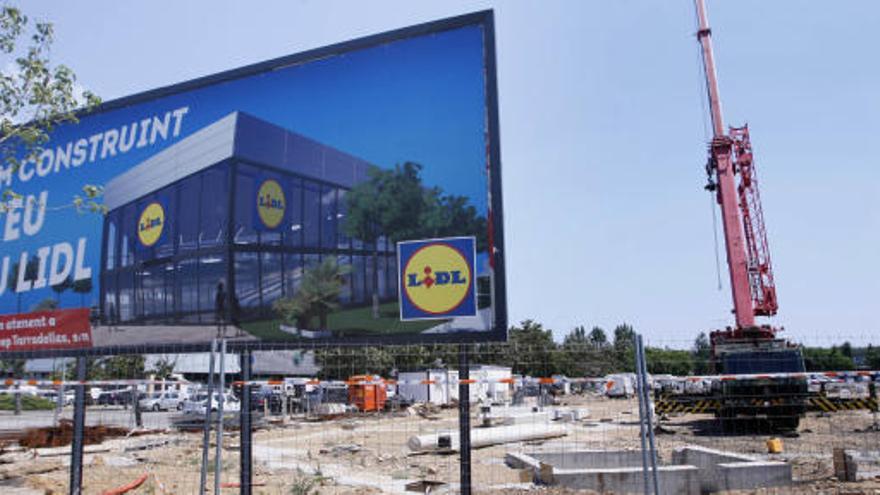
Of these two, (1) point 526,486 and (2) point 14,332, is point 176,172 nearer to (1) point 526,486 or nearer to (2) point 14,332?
(2) point 14,332

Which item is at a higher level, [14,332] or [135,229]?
[135,229]

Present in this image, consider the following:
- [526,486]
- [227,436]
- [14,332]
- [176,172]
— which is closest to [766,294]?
[526,486]

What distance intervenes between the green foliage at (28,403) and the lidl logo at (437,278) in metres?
30.4

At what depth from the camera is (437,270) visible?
342 inches

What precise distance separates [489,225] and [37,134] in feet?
24.3

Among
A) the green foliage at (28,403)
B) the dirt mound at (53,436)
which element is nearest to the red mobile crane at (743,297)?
the dirt mound at (53,436)

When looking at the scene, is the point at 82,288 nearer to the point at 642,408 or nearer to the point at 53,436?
the point at 642,408

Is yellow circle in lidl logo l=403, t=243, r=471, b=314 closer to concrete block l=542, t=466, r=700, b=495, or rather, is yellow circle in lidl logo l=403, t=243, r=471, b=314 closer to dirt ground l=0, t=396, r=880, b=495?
dirt ground l=0, t=396, r=880, b=495

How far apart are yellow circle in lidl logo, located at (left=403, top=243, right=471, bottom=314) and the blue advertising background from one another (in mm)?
736

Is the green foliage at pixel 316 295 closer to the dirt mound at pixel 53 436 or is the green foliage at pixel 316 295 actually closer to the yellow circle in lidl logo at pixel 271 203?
the yellow circle in lidl logo at pixel 271 203

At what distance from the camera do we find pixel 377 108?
31.7ft

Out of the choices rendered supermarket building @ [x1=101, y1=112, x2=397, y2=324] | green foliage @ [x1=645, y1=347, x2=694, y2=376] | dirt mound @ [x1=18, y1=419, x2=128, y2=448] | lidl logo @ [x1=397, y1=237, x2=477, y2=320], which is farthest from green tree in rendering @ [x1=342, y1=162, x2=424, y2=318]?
dirt mound @ [x1=18, y1=419, x2=128, y2=448]

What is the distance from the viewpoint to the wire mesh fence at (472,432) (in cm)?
976

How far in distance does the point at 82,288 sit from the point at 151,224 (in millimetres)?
1790
